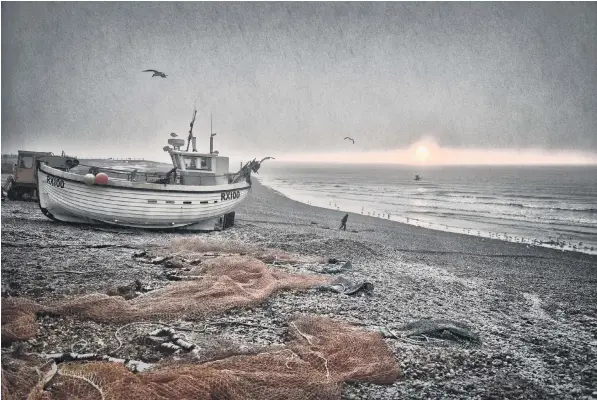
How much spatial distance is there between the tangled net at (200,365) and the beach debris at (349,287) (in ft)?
3.74

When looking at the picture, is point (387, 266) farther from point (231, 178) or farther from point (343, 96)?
point (231, 178)

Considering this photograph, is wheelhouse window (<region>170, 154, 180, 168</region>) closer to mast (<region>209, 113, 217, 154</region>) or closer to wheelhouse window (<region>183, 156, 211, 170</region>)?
wheelhouse window (<region>183, 156, 211, 170</region>)

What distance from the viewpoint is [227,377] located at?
8.70 ft

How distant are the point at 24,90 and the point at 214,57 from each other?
281 centimetres

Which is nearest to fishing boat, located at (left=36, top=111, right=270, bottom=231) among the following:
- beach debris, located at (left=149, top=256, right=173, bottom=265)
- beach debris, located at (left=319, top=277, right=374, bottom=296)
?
beach debris, located at (left=149, top=256, right=173, bottom=265)

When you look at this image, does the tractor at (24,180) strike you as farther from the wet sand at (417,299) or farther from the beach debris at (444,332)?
the beach debris at (444,332)

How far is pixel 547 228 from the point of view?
645 inches

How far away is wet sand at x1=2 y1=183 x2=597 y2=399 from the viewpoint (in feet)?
A: 10.8

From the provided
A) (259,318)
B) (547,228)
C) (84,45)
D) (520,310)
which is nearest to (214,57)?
(84,45)

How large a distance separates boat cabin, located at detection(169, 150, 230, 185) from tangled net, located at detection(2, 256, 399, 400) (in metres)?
5.91

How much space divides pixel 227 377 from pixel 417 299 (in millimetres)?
3488

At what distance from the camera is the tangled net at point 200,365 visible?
2564 mm

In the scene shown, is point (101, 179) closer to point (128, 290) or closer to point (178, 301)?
point (128, 290)

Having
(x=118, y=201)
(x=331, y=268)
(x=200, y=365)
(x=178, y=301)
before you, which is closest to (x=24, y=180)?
(x=118, y=201)
